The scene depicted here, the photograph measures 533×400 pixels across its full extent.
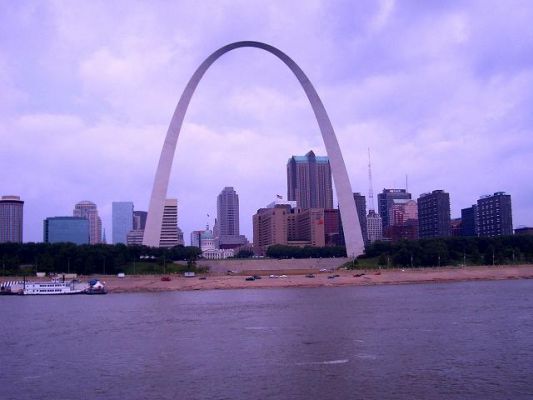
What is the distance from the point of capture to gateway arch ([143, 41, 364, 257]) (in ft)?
172

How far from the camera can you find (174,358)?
61.5 ft

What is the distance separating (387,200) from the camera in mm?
166875

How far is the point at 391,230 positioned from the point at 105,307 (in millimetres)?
93686

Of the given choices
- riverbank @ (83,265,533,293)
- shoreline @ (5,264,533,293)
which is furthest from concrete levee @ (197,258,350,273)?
riverbank @ (83,265,533,293)

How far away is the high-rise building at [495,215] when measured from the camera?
117500 millimetres

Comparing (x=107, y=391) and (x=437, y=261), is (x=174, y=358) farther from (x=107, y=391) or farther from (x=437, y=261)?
(x=437, y=261)

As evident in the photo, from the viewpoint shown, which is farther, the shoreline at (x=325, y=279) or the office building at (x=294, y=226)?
the office building at (x=294, y=226)

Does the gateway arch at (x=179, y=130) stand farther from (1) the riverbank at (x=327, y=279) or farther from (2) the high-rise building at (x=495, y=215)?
(2) the high-rise building at (x=495, y=215)

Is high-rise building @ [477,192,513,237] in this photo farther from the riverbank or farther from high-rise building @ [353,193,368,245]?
the riverbank

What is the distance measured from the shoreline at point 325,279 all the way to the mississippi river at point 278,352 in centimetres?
1805

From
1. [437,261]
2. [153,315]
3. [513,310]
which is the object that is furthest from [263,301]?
[437,261]

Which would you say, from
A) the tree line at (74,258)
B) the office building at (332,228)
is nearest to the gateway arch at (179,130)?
the tree line at (74,258)

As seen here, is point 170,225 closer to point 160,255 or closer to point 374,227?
point 374,227

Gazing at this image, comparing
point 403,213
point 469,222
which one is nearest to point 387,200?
point 403,213
